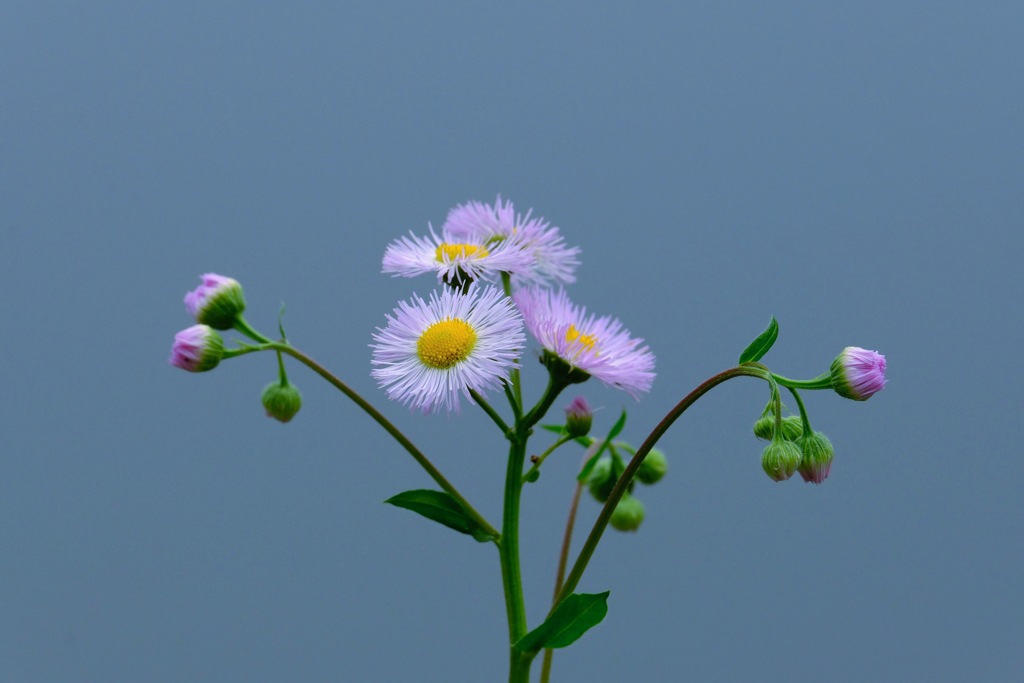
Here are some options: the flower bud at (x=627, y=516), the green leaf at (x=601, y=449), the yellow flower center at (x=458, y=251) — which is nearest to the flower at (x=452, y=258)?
the yellow flower center at (x=458, y=251)

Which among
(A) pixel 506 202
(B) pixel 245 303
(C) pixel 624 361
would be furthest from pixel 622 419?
(B) pixel 245 303

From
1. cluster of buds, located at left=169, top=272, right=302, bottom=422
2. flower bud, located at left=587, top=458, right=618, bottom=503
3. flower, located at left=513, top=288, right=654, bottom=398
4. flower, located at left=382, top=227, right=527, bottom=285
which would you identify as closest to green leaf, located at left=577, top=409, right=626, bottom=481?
flower bud, located at left=587, top=458, right=618, bottom=503

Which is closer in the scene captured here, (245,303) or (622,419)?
(245,303)

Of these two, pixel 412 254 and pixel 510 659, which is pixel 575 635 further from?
pixel 412 254

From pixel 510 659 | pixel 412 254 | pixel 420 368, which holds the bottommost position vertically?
pixel 510 659

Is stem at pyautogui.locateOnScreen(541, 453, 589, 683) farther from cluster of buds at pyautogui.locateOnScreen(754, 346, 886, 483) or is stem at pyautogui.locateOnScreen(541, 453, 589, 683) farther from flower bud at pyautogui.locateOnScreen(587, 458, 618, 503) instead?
cluster of buds at pyautogui.locateOnScreen(754, 346, 886, 483)

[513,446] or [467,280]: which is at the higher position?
[467,280]
